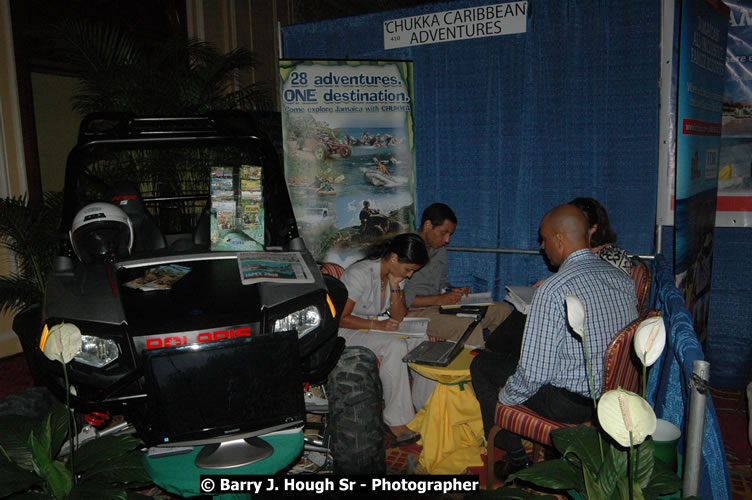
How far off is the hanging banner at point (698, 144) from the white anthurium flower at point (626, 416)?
2.91 m

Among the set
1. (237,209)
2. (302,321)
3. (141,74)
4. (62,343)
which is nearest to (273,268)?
(302,321)

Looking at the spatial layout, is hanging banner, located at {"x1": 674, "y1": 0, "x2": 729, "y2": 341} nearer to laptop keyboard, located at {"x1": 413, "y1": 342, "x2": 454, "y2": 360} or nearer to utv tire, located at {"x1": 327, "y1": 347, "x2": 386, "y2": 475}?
laptop keyboard, located at {"x1": 413, "y1": 342, "x2": 454, "y2": 360}

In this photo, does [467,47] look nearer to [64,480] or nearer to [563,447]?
[563,447]

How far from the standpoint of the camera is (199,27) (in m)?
7.31

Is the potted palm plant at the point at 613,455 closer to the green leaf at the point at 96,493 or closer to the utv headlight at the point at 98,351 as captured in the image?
the green leaf at the point at 96,493

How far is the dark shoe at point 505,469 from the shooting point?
3193mm

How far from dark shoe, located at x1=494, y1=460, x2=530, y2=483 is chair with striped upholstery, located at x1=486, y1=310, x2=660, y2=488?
0.30 ft

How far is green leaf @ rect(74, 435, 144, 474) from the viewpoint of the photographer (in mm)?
1789

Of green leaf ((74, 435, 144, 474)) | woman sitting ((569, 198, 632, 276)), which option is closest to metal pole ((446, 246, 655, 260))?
woman sitting ((569, 198, 632, 276))

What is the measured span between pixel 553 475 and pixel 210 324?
4.83 ft

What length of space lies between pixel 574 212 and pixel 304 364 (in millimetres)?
1580

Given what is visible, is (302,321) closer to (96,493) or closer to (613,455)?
(96,493)

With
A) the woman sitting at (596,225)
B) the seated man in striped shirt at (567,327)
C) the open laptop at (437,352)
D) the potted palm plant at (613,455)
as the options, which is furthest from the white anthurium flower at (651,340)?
the woman sitting at (596,225)

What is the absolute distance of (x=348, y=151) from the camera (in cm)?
510
